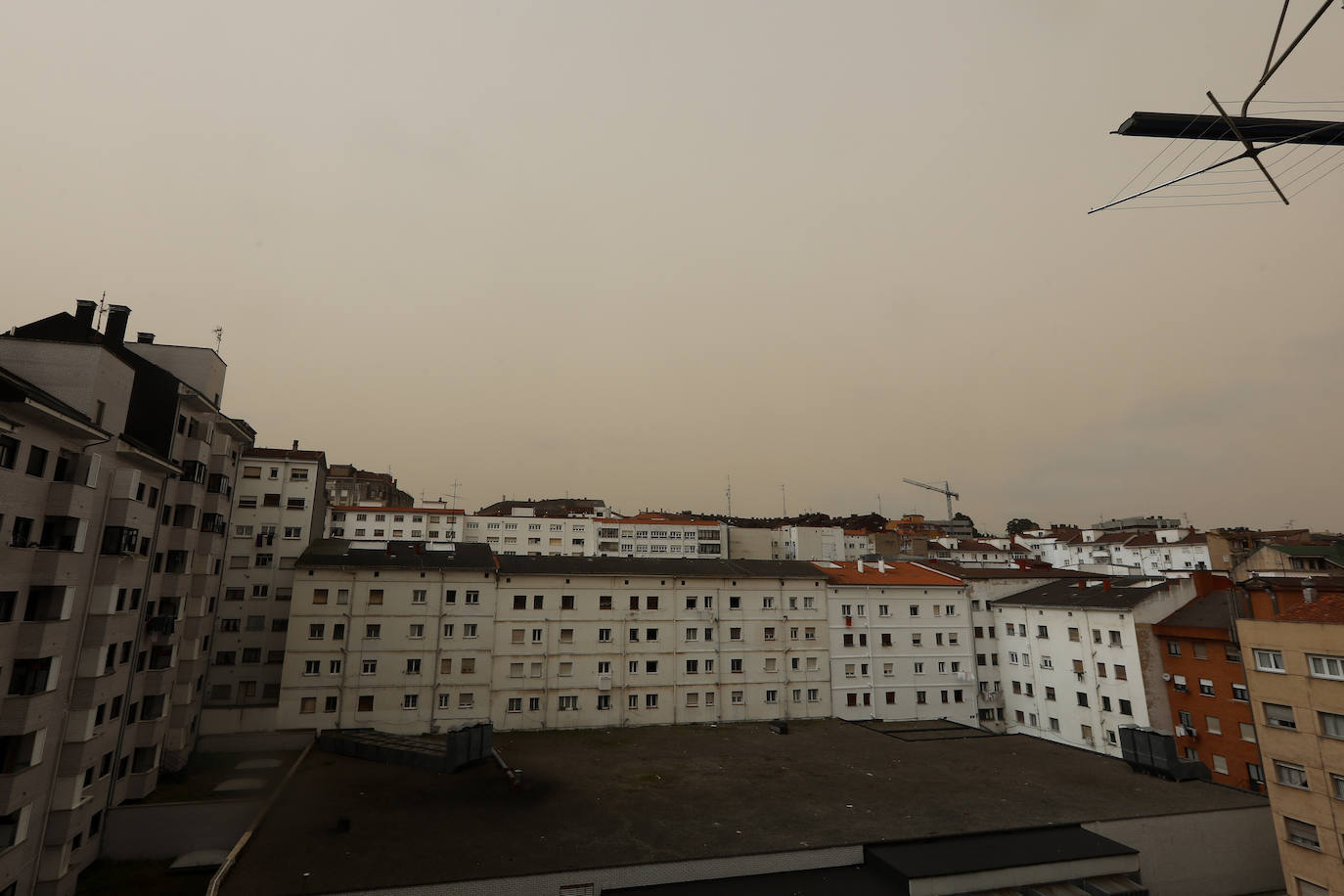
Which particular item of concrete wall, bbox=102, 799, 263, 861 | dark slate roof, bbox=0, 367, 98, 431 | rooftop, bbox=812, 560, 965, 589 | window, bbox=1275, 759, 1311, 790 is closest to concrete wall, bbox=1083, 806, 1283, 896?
window, bbox=1275, 759, 1311, 790

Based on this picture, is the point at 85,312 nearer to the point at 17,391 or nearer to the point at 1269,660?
the point at 17,391

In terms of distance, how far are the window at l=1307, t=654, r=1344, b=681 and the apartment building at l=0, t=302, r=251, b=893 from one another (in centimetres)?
5614

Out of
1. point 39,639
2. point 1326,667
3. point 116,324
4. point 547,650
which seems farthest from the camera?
point 547,650

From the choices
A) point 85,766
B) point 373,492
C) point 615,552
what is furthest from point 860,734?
point 373,492

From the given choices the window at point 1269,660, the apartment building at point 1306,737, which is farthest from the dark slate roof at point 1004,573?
the apartment building at point 1306,737

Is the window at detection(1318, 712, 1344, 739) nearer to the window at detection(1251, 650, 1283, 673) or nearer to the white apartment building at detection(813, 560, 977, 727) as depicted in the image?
the window at detection(1251, 650, 1283, 673)

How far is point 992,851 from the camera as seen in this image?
29.2 meters

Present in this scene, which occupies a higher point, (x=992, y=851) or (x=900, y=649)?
(x=900, y=649)

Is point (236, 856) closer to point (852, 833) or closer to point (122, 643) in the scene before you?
point (122, 643)

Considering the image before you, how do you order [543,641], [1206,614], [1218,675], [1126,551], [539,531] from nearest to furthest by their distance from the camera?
[1218,675], [1206,614], [543,641], [539,531], [1126,551]

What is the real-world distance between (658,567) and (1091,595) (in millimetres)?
38253

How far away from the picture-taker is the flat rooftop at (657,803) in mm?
26422

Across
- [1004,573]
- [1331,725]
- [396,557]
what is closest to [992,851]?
[1331,725]

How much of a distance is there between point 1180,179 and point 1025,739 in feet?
147
